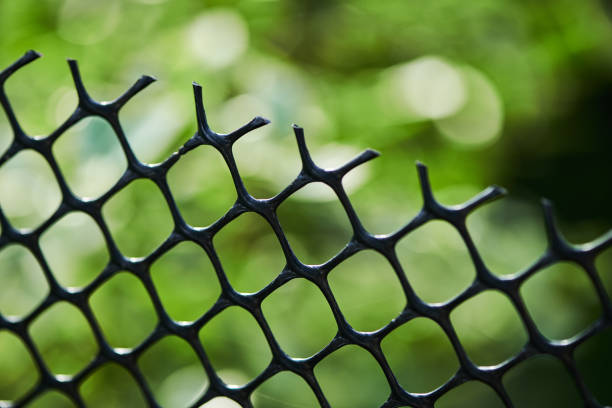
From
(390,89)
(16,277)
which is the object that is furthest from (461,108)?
(16,277)

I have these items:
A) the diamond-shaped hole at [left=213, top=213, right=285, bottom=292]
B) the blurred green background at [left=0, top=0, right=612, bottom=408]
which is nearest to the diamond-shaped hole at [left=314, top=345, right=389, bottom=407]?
the blurred green background at [left=0, top=0, right=612, bottom=408]

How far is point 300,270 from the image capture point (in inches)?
8.4

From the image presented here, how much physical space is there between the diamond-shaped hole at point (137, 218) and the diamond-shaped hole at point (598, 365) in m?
0.49

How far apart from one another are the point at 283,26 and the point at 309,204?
0.96 ft

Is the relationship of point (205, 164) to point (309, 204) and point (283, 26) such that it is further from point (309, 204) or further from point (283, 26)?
point (283, 26)

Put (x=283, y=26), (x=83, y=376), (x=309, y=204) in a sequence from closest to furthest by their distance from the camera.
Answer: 1. (x=83, y=376)
2. (x=309, y=204)
3. (x=283, y=26)

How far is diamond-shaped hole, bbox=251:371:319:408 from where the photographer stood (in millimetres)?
522

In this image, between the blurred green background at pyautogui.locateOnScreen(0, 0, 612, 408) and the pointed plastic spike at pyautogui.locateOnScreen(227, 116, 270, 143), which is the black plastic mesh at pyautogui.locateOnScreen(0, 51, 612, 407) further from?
the blurred green background at pyautogui.locateOnScreen(0, 0, 612, 408)

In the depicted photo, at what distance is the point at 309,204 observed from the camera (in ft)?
2.05

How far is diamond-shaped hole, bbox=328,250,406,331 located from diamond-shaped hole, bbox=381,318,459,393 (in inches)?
1.1

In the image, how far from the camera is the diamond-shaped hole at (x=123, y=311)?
0.54 m

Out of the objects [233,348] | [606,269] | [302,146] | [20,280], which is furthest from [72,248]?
[606,269]

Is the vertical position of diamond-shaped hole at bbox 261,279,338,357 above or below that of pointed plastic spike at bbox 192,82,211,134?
below

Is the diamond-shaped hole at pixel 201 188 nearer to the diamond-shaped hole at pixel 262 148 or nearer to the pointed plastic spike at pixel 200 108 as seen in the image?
the diamond-shaped hole at pixel 262 148
